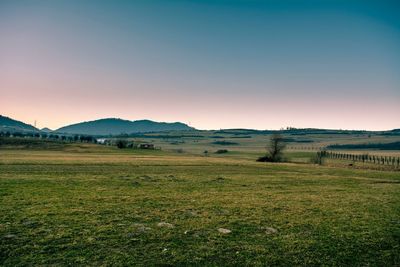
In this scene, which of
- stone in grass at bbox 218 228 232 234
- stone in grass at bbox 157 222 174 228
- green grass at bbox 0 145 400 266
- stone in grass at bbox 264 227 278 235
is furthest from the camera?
stone in grass at bbox 157 222 174 228

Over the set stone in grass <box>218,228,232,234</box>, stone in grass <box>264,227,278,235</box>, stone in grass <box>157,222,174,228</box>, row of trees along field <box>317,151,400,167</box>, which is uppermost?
stone in grass <box>157,222,174,228</box>

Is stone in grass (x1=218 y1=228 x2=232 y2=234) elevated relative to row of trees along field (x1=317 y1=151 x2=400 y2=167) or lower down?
elevated

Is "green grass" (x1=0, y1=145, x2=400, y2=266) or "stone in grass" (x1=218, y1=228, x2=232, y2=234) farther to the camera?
"stone in grass" (x1=218, y1=228, x2=232, y2=234)

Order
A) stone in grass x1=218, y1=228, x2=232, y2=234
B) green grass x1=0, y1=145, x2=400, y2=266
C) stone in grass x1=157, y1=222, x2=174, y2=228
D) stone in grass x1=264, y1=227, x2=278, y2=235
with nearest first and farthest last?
green grass x1=0, y1=145, x2=400, y2=266 < stone in grass x1=218, y1=228, x2=232, y2=234 < stone in grass x1=264, y1=227, x2=278, y2=235 < stone in grass x1=157, y1=222, x2=174, y2=228

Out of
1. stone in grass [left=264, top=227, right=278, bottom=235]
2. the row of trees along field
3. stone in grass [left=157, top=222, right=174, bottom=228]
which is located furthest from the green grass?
the row of trees along field

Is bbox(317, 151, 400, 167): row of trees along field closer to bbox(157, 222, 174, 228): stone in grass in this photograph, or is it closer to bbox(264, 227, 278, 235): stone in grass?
bbox(264, 227, 278, 235): stone in grass

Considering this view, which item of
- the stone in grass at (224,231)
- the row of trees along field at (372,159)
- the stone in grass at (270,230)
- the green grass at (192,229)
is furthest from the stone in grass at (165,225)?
the row of trees along field at (372,159)

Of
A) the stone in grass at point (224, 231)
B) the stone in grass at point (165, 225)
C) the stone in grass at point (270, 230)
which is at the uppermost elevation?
the stone in grass at point (165, 225)

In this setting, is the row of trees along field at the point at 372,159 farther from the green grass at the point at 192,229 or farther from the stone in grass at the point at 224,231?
the stone in grass at the point at 224,231

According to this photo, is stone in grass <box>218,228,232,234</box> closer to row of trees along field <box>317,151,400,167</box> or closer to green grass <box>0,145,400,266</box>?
green grass <box>0,145,400,266</box>

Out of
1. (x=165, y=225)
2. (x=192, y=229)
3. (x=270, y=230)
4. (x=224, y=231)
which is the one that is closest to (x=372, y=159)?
(x=270, y=230)

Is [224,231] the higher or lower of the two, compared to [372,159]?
higher

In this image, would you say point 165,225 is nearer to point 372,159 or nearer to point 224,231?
point 224,231

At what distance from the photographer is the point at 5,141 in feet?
466
